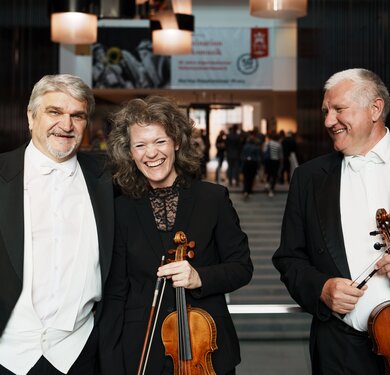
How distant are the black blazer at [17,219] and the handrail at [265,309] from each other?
66cm

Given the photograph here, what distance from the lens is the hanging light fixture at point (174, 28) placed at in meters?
9.29

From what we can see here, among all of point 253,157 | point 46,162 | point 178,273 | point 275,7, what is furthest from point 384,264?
point 253,157

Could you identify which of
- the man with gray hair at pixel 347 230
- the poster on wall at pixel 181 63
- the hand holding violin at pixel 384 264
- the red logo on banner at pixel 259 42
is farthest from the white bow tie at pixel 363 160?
the poster on wall at pixel 181 63

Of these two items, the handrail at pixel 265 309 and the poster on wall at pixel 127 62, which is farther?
the poster on wall at pixel 127 62

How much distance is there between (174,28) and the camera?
31.4ft

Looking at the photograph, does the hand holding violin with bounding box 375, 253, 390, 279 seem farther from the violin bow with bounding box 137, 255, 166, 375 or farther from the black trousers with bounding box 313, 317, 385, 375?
the violin bow with bounding box 137, 255, 166, 375

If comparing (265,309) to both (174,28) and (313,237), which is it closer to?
(313,237)

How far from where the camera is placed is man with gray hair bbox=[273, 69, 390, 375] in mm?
2371

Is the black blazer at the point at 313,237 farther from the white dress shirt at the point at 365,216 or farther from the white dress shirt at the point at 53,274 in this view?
the white dress shirt at the point at 53,274

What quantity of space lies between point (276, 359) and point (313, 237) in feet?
3.64

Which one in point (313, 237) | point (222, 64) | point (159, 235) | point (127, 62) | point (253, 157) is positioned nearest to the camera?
point (159, 235)

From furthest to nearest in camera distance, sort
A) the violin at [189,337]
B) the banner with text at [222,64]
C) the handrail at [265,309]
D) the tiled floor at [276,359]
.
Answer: the banner with text at [222,64] < the tiled floor at [276,359] < the handrail at [265,309] < the violin at [189,337]

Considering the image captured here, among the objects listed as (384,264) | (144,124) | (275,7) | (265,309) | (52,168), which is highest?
(275,7)

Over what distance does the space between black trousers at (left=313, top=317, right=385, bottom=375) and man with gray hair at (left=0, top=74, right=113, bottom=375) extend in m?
0.79
